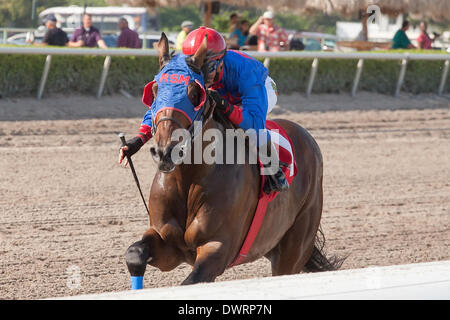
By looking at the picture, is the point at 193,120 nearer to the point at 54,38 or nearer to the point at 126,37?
the point at 54,38

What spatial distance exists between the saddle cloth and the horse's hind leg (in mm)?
340

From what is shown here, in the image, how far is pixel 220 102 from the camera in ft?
11.5

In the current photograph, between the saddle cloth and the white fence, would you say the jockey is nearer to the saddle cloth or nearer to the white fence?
the saddle cloth

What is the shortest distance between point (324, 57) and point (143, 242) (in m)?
9.78

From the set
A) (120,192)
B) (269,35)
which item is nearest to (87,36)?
(269,35)

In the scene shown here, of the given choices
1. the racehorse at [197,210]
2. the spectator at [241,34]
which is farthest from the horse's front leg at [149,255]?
the spectator at [241,34]

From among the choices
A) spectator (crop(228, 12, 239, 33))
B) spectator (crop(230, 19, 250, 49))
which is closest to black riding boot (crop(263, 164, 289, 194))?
spectator (crop(230, 19, 250, 49))

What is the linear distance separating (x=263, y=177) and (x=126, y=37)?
29.4 feet

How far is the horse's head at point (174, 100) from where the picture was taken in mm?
3104

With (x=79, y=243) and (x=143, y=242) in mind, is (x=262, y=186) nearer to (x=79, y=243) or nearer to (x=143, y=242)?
(x=143, y=242)

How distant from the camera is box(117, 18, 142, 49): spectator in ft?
40.1

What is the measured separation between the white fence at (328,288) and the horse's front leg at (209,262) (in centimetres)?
85

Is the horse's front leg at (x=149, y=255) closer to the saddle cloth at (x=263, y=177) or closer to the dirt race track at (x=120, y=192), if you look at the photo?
the saddle cloth at (x=263, y=177)

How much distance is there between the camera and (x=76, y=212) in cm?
608
